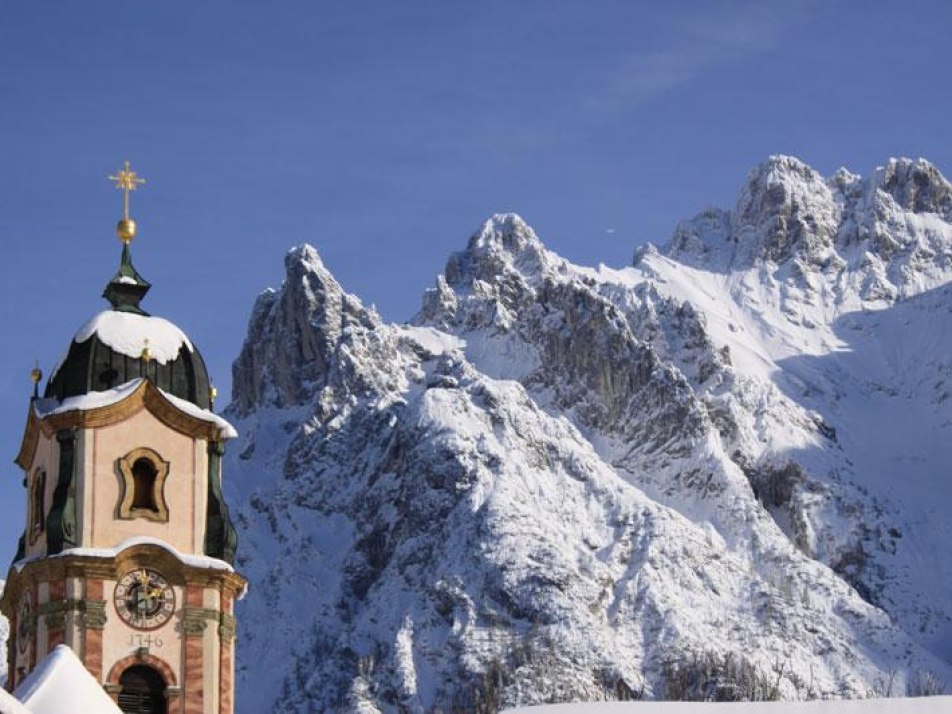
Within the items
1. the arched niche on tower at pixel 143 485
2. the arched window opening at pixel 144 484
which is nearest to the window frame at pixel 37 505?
the arched niche on tower at pixel 143 485

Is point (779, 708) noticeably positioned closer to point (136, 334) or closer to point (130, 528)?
point (130, 528)

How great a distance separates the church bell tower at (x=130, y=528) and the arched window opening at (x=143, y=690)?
0.03m

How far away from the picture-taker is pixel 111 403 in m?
86.5

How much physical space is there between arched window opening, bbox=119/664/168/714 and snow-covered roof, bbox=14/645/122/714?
5704 millimetres

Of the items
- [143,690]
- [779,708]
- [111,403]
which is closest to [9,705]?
[143,690]

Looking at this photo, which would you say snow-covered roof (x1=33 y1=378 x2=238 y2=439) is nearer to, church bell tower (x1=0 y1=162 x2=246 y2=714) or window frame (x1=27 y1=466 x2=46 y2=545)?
church bell tower (x1=0 y1=162 x2=246 y2=714)

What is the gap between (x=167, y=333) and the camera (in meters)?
89.5

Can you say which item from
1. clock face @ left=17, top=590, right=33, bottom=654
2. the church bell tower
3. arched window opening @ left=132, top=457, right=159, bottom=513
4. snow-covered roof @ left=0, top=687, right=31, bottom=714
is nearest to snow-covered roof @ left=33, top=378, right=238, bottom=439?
the church bell tower

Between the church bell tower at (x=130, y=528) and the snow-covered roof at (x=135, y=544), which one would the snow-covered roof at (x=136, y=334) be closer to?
the church bell tower at (x=130, y=528)

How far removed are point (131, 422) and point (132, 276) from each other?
23.5ft

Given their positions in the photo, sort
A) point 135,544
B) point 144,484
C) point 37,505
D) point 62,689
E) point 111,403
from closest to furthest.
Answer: point 62,689, point 135,544, point 144,484, point 111,403, point 37,505

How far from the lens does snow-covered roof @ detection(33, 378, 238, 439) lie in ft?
284

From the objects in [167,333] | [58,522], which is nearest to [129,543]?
[58,522]

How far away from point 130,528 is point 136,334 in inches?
290
